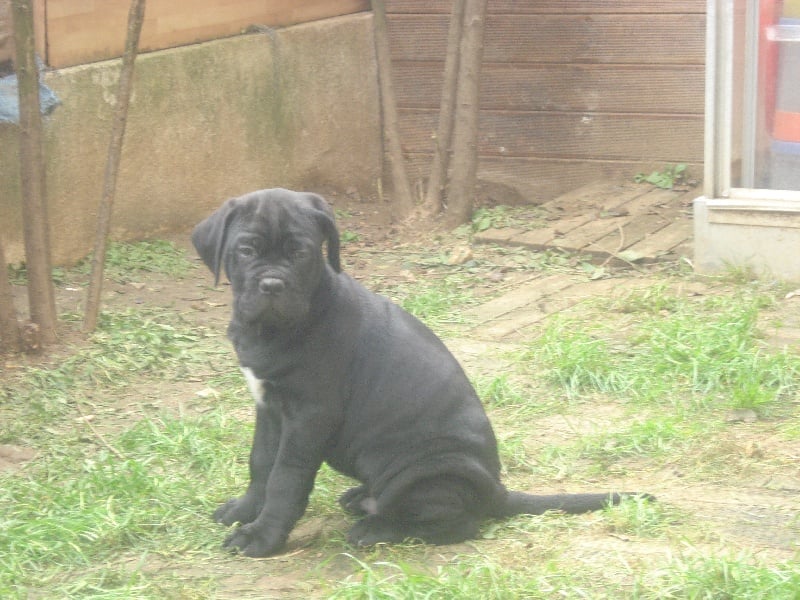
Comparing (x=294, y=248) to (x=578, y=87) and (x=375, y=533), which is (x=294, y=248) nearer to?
(x=375, y=533)

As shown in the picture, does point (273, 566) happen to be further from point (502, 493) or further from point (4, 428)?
point (4, 428)

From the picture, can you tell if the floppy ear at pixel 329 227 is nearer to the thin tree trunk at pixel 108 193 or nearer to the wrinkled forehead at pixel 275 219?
the wrinkled forehead at pixel 275 219

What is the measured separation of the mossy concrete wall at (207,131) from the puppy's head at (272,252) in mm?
3544

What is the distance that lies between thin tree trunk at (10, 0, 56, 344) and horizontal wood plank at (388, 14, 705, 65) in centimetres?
413

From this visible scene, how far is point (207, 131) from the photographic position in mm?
8117

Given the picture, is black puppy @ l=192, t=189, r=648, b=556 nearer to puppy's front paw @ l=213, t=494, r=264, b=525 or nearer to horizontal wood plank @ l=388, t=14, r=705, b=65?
puppy's front paw @ l=213, t=494, r=264, b=525

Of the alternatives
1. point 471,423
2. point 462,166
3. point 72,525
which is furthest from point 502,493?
point 462,166

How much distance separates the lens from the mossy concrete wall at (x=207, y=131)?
23.5 feet

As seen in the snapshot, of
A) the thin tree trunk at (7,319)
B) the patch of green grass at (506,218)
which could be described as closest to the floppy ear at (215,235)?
the thin tree trunk at (7,319)

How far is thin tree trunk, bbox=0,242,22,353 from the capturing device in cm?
555

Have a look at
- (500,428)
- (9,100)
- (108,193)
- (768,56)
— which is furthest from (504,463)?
(9,100)

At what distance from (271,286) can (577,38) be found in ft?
19.3

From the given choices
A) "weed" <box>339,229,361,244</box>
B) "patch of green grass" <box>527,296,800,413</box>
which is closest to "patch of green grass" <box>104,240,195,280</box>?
"weed" <box>339,229,361,244</box>

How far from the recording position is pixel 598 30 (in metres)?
8.69
